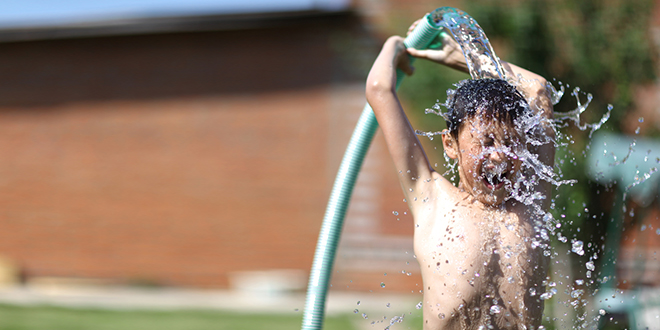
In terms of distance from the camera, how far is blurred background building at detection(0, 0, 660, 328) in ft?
35.1

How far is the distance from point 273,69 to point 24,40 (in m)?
4.55

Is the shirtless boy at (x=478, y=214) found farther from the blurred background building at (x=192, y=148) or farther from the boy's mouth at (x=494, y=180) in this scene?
the blurred background building at (x=192, y=148)

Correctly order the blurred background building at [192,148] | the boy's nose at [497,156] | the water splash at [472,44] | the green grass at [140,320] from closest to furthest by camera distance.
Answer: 1. the boy's nose at [497,156]
2. the water splash at [472,44]
3. the green grass at [140,320]
4. the blurred background building at [192,148]

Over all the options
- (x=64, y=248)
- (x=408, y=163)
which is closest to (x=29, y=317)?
(x=64, y=248)

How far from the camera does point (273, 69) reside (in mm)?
10953

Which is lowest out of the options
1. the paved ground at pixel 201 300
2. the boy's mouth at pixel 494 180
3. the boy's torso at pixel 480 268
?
the boy's torso at pixel 480 268

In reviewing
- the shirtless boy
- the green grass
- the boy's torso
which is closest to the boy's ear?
the shirtless boy

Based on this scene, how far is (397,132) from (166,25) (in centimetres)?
980

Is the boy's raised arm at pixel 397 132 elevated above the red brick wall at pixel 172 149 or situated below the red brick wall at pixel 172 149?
below

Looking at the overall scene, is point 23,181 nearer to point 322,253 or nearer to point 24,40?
point 24,40

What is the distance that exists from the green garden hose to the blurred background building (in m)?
8.12

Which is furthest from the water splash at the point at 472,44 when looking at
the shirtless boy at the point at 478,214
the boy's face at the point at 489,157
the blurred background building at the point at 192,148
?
the blurred background building at the point at 192,148

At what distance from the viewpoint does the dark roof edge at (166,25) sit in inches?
421

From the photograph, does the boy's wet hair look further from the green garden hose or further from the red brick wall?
the red brick wall
